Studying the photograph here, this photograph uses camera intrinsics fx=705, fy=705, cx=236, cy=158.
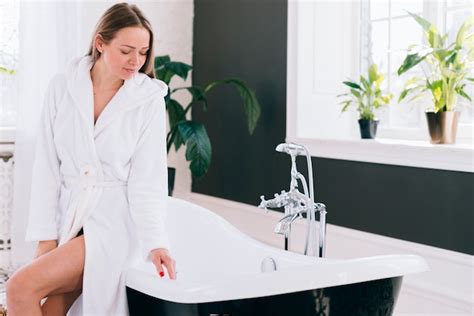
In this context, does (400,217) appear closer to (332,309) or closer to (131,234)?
(332,309)

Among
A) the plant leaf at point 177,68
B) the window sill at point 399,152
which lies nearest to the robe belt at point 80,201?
the window sill at point 399,152

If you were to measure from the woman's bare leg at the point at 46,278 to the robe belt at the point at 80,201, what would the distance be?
0.05 metres

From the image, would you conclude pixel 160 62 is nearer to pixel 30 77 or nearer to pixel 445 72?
pixel 30 77

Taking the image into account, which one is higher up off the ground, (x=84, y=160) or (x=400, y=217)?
(x=84, y=160)

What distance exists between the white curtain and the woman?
1.58 metres

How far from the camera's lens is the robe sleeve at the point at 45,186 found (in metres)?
2.20

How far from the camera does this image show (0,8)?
3.80 meters

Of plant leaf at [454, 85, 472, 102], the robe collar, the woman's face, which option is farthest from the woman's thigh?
plant leaf at [454, 85, 472, 102]

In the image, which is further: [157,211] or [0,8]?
[0,8]

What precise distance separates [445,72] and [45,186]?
5.49 ft

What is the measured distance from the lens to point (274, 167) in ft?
12.3

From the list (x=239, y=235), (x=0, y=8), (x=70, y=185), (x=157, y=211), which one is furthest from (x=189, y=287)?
(x=0, y=8)

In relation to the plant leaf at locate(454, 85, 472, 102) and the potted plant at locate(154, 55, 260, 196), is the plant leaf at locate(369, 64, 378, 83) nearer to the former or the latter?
the plant leaf at locate(454, 85, 472, 102)

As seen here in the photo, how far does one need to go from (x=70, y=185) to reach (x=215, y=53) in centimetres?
220
